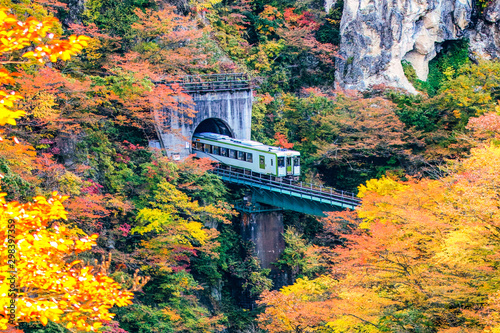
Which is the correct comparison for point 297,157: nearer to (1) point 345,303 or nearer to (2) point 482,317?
(1) point 345,303

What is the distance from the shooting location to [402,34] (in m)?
35.1

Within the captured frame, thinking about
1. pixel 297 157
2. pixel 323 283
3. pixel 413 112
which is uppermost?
pixel 413 112

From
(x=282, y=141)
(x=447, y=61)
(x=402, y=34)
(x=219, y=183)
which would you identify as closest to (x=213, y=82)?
(x=282, y=141)

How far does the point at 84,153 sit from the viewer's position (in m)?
22.3

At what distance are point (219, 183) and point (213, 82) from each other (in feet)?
22.3

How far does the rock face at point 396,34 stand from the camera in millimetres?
34969

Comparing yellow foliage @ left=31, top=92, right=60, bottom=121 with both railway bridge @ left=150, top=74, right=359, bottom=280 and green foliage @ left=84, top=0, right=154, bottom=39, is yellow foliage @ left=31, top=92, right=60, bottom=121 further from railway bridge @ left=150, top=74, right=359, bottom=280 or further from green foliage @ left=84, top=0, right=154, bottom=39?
green foliage @ left=84, top=0, right=154, bottom=39

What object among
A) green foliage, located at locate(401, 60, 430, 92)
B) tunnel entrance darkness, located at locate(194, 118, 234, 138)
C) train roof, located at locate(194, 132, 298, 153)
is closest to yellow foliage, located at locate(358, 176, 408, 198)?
train roof, located at locate(194, 132, 298, 153)

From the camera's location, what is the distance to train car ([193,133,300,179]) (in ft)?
88.7

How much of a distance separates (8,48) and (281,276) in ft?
82.1

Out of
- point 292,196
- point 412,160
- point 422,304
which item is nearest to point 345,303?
point 422,304

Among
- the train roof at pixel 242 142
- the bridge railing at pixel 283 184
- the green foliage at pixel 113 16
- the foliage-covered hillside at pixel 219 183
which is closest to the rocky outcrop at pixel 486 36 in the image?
the foliage-covered hillside at pixel 219 183

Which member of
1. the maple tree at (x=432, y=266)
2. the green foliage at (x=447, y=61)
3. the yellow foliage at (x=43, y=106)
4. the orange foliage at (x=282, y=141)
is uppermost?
the green foliage at (x=447, y=61)

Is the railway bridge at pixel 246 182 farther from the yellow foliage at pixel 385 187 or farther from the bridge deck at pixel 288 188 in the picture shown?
the yellow foliage at pixel 385 187
